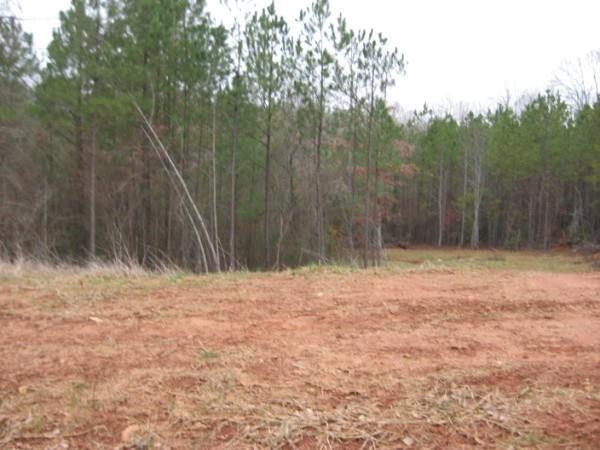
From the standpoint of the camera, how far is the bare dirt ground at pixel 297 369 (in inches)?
91.4

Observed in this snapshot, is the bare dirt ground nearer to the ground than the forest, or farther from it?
nearer to the ground

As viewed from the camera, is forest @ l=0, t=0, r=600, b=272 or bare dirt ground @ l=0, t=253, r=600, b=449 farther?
forest @ l=0, t=0, r=600, b=272

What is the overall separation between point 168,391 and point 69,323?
1885 mm

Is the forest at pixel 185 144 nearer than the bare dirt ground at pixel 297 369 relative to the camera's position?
No

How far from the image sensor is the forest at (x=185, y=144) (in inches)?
529

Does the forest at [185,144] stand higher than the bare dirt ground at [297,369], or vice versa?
A: the forest at [185,144]

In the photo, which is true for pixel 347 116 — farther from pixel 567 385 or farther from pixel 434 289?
pixel 567 385

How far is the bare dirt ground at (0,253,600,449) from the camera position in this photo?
2.32 m

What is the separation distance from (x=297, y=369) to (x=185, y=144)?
14.0m

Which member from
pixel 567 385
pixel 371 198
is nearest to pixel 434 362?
pixel 567 385

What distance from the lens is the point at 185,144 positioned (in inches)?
633

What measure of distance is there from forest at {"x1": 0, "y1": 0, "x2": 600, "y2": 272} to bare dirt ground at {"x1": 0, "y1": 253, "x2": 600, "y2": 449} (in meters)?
6.03

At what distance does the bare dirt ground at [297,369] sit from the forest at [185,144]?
237 inches

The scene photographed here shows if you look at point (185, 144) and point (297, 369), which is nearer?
point (297, 369)
